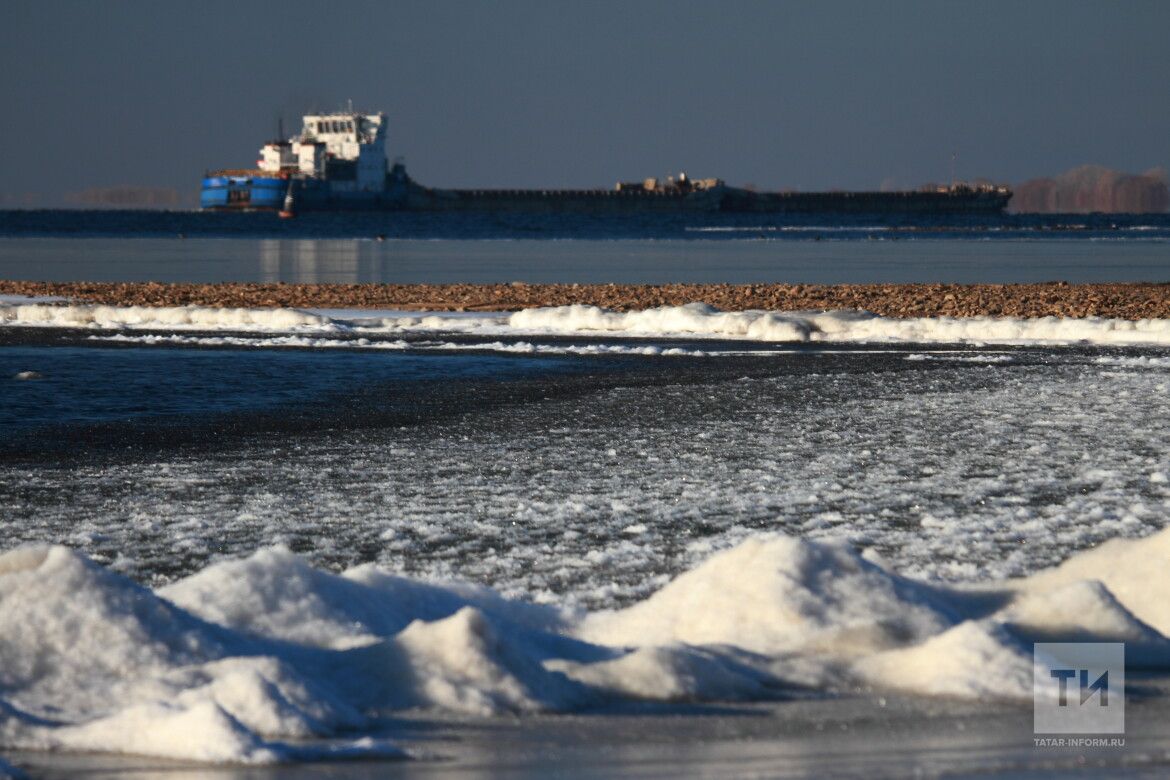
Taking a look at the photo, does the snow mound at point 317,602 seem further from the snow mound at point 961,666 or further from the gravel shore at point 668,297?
the gravel shore at point 668,297

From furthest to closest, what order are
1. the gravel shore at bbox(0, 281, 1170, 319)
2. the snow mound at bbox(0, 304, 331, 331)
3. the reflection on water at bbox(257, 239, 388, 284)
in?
the reflection on water at bbox(257, 239, 388, 284) → the gravel shore at bbox(0, 281, 1170, 319) → the snow mound at bbox(0, 304, 331, 331)

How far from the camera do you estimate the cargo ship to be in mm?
126188

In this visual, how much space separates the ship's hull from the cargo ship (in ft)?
0.28

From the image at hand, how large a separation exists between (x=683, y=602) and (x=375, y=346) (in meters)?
11.6

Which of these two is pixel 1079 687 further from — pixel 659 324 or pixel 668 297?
pixel 668 297

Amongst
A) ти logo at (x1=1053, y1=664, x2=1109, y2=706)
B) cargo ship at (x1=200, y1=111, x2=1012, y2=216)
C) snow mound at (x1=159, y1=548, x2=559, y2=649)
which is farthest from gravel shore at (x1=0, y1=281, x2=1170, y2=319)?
cargo ship at (x1=200, y1=111, x2=1012, y2=216)

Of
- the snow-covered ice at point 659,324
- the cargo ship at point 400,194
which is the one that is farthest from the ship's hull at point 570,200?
the snow-covered ice at point 659,324

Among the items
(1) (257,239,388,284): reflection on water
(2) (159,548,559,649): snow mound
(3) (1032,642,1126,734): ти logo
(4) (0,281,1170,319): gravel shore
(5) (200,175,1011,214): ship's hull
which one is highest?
(5) (200,175,1011,214): ship's hull

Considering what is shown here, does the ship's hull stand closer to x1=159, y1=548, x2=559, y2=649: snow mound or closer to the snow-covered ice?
the snow-covered ice

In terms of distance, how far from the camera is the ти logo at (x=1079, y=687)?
3.61 metres

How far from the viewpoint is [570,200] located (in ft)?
442

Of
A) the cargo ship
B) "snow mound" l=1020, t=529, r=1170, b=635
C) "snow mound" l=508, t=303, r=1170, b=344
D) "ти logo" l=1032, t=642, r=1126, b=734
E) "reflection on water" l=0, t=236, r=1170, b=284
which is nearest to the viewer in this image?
"ти logo" l=1032, t=642, r=1126, b=734

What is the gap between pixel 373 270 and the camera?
36031mm

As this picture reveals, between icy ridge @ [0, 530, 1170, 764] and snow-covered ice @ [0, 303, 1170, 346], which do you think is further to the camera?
snow-covered ice @ [0, 303, 1170, 346]
